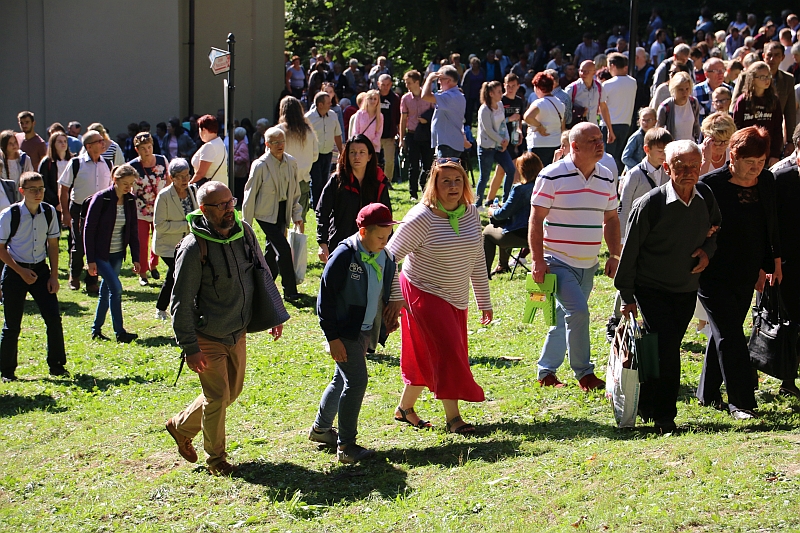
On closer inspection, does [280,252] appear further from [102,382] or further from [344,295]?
[344,295]

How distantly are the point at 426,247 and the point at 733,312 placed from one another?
223 cm

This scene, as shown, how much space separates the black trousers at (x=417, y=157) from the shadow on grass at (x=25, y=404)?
9.89 meters

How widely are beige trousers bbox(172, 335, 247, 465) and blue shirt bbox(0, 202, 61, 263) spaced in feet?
11.9

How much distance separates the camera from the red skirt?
23.3 ft

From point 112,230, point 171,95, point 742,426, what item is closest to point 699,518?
point 742,426

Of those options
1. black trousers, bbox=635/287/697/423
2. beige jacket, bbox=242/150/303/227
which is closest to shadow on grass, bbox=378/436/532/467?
black trousers, bbox=635/287/697/423

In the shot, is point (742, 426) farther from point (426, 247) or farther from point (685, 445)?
point (426, 247)

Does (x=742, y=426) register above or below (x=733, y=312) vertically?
below

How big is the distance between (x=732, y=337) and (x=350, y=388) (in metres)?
2.71

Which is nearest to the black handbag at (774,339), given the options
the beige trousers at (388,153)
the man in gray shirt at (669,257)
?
the man in gray shirt at (669,257)

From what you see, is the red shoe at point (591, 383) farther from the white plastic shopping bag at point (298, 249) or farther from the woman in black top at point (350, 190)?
the white plastic shopping bag at point (298, 249)

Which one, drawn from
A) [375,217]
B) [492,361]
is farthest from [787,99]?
[375,217]

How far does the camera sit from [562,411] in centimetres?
772

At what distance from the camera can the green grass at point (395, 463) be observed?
5.57 m
